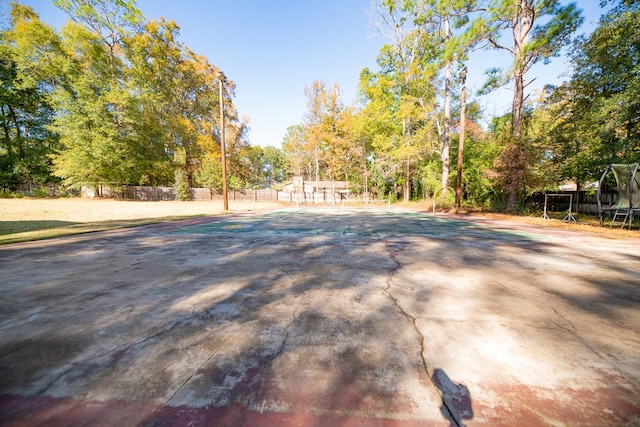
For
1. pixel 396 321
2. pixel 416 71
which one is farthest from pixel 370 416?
pixel 416 71

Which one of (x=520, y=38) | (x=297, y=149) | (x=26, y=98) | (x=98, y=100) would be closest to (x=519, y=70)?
(x=520, y=38)

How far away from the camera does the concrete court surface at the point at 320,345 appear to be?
1.30m

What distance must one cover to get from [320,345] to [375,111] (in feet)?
84.3

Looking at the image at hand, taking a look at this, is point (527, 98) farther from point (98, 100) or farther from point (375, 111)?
point (98, 100)

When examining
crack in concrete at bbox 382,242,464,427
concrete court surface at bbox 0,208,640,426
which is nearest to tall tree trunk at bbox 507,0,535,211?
concrete court surface at bbox 0,208,640,426

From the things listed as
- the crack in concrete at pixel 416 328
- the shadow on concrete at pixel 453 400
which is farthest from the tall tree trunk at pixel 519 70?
the shadow on concrete at pixel 453 400

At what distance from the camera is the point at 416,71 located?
2070 cm

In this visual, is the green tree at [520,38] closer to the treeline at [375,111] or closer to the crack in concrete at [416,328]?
the treeline at [375,111]

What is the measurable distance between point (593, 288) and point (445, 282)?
1.75m

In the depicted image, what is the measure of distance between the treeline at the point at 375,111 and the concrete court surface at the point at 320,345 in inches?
505

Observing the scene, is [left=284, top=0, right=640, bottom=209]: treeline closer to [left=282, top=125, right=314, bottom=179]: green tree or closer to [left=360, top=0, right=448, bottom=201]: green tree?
[left=360, top=0, right=448, bottom=201]: green tree

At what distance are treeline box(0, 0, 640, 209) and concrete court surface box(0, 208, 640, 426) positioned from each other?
1283cm

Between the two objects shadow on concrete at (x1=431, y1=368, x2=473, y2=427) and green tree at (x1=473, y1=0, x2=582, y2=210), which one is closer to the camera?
shadow on concrete at (x1=431, y1=368, x2=473, y2=427)

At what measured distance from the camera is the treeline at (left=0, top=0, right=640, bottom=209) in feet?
39.0
